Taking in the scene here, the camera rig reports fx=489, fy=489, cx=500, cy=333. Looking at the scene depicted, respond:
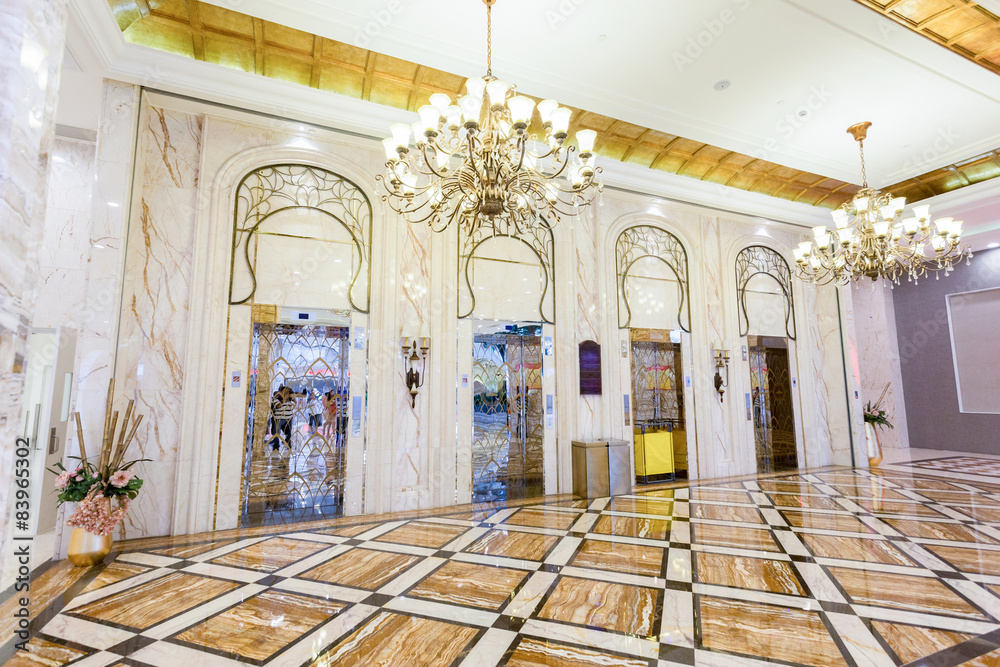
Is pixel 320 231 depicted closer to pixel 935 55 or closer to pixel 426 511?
pixel 426 511

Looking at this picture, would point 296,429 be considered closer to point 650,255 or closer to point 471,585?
point 471,585

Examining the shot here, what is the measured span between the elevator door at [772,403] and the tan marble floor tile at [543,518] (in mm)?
4255

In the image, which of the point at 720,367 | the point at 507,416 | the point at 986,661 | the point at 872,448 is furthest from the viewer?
the point at 872,448

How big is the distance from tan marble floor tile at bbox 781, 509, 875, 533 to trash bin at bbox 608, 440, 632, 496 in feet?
5.68

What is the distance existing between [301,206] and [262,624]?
13.3ft

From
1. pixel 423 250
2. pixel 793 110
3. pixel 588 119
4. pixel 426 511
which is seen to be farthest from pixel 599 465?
pixel 793 110

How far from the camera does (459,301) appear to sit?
19.5ft

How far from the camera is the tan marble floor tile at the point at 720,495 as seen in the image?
19.0ft

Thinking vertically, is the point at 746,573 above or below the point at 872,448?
below

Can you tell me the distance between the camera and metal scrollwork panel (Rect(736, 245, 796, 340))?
793 cm

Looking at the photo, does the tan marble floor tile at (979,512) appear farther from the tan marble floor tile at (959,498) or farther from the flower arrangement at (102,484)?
the flower arrangement at (102,484)

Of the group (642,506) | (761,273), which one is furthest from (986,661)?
(761,273)

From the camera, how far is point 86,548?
3.79 meters

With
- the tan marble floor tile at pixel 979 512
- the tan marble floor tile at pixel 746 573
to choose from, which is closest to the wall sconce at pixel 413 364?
the tan marble floor tile at pixel 746 573
